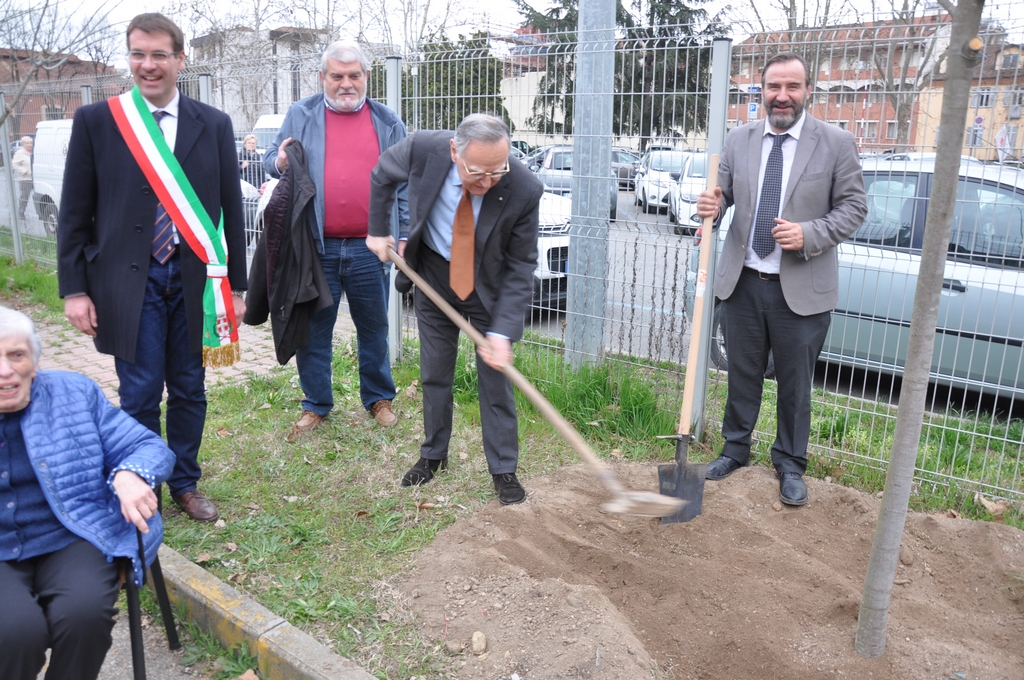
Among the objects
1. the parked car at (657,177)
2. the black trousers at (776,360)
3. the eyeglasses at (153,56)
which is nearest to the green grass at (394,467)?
the black trousers at (776,360)

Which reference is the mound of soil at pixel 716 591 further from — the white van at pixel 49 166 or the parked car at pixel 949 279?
the white van at pixel 49 166

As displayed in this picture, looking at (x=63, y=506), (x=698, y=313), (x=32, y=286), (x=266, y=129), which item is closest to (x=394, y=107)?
(x=266, y=129)

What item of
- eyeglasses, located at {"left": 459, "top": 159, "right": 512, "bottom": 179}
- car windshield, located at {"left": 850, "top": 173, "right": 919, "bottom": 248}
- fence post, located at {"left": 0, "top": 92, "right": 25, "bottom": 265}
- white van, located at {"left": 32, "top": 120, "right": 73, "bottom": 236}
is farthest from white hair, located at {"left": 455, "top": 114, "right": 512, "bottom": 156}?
fence post, located at {"left": 0, "top": 92, "right": 25, "bottom": 265}

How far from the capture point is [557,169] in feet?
17.8

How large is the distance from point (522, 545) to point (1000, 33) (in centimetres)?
334

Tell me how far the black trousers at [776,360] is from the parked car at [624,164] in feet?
3.76

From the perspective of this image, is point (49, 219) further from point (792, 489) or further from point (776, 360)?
point (792, 489)

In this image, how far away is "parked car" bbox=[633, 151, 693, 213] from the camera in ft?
15.5

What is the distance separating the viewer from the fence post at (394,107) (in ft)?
19.9

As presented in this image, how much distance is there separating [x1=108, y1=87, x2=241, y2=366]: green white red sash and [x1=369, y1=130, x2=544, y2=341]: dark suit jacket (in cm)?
86

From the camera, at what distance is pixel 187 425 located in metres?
4.02

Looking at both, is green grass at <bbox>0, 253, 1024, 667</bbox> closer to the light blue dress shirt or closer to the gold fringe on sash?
the gold fringe on sash

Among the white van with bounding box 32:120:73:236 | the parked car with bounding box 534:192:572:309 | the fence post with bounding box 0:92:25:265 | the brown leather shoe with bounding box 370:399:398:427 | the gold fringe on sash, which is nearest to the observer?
the gold fringe on sash

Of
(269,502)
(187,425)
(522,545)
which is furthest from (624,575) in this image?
(187,425)
